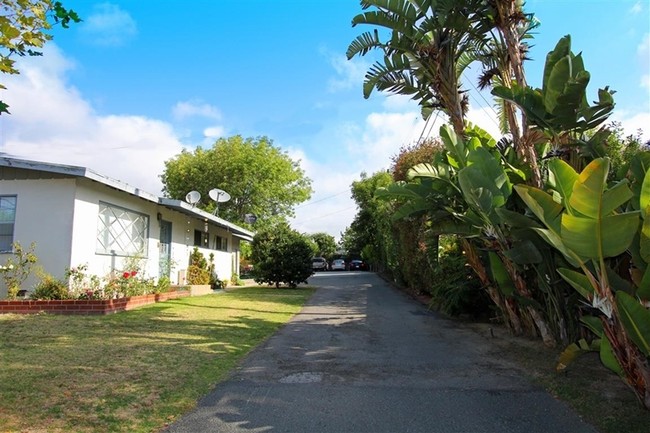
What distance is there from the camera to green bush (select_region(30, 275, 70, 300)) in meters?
11.0

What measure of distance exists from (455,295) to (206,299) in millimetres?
8303

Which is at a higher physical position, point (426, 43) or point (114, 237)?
point (426, 43)

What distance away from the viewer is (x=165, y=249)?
681 inches

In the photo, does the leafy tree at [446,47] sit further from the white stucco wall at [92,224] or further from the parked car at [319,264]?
the parked car at [319,264]

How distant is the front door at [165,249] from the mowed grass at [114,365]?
5562mm

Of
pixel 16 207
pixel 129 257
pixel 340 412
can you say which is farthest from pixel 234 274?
pixel 340 412

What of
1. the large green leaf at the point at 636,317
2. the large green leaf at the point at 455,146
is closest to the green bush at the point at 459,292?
the large green leaf at the point at 455,146

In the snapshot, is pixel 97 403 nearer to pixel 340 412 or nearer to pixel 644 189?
pixel 340 412

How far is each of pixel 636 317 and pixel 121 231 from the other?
520 inches

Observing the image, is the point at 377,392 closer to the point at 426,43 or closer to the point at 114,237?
the point at 426,43

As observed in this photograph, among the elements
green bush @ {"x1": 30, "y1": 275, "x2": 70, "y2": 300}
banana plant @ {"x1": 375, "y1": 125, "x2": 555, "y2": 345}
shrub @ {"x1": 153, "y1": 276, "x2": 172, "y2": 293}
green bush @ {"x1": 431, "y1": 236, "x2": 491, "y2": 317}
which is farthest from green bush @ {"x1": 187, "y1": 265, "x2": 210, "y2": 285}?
banana plant @ {"x1": 375, "y1": 125, "x2": 555, "y2": 345}

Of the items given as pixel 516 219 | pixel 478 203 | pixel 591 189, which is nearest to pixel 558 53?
pixel 478 203

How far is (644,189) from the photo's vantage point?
432 centimetres

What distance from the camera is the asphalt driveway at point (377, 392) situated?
14.2ft
